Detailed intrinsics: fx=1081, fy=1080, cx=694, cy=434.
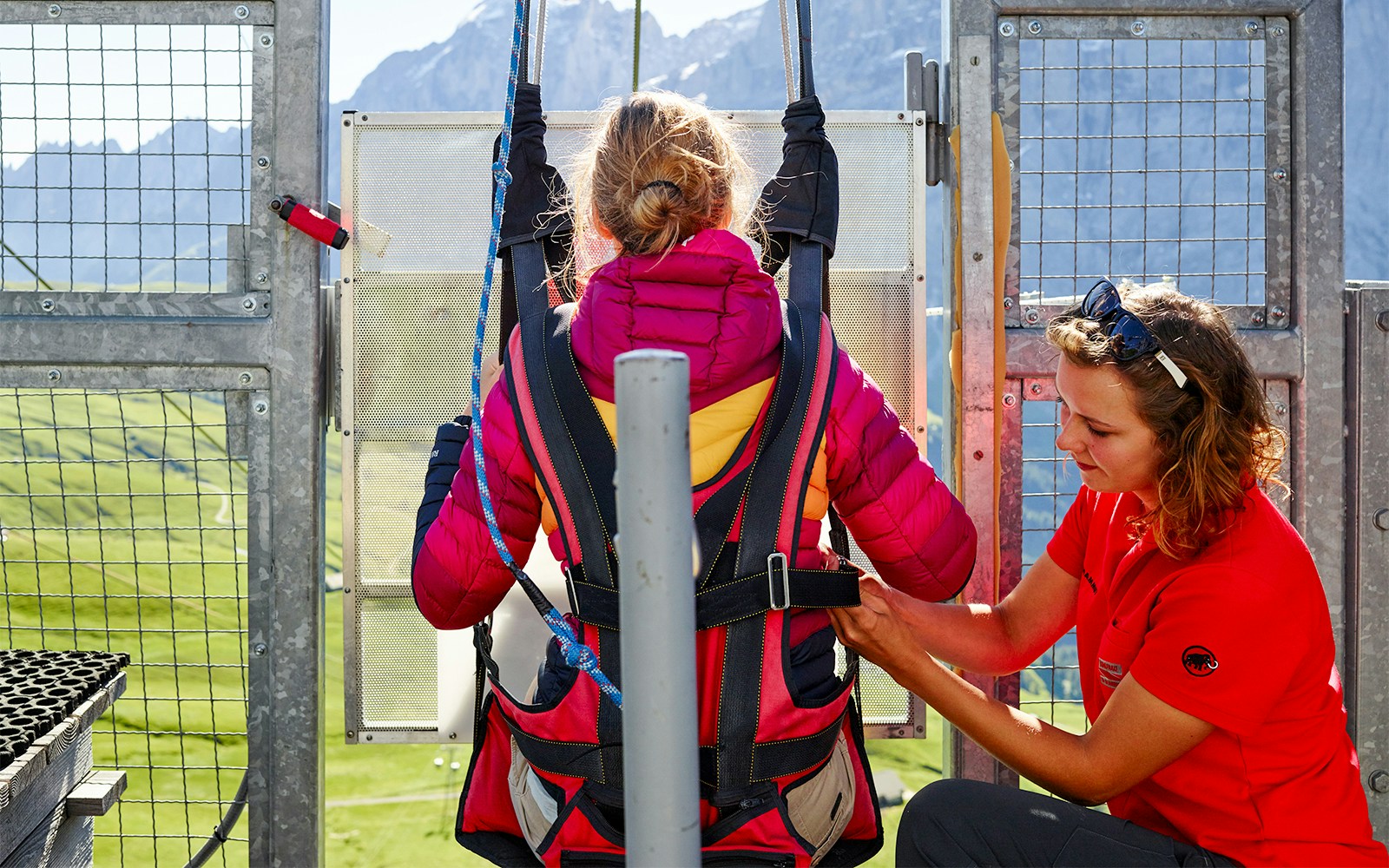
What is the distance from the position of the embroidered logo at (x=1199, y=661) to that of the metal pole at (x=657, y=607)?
0.78 meters

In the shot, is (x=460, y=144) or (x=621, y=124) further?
(x=460, y=144)

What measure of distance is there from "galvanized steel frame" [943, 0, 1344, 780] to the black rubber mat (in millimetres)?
1731

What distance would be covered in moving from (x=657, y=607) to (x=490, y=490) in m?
0.58

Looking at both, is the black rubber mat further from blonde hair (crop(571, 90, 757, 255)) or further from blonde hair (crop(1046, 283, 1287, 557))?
blonde hair (crop(1046, 283, 1287, 557))

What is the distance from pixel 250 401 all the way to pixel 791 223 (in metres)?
1.26

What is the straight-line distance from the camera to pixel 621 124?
1.40 m

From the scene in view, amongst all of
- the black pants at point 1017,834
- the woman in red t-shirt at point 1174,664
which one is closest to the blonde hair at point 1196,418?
the woman in red t-shirt at point 1174,664

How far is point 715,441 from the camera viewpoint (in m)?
1.34

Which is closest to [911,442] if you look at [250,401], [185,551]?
[250,401]

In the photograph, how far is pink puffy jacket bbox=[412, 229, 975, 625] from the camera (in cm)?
131

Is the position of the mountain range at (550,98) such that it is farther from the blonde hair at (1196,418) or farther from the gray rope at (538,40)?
the blonde hair at (1196,418)

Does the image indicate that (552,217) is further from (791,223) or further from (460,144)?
(460,144)

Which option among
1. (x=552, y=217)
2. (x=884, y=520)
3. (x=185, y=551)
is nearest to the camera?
(x=884, y=520)

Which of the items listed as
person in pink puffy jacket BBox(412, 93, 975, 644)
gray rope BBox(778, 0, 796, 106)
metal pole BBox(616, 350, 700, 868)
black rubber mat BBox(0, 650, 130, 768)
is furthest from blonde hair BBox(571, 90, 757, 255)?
black rubber mat BBox(0, 650, 130, 768)
